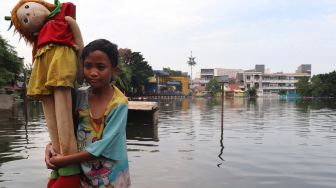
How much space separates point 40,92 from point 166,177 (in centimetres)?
585

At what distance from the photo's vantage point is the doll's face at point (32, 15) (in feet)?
6.90

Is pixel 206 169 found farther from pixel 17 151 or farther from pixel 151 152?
pixel 17 151

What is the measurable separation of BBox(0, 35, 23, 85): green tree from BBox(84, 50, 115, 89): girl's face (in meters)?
31.2

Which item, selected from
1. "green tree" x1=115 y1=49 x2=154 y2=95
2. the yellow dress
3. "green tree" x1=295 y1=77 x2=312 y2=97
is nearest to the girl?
the yellow dress

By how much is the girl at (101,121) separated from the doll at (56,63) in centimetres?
7

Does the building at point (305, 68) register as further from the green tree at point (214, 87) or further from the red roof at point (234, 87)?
the green tree at point (214, 87)

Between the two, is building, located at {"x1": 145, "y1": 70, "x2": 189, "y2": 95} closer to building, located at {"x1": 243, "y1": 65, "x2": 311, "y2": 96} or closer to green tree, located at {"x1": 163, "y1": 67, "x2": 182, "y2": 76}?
green tree, located at {"x1": 163, "y1": 67, "x2": 182, "y2": 76}

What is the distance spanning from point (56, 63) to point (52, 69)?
0.12 ft

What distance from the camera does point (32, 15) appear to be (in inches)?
82.7

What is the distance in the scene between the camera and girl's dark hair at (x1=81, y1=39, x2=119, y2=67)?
2.05 meters

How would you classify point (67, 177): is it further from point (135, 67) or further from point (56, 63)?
point (135, 67)

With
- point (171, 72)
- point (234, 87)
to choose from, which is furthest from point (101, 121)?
point (234, 87)

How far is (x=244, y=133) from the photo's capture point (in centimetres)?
1560

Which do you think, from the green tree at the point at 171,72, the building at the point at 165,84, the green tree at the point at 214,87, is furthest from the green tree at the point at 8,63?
the green tree at the point at 171,72
